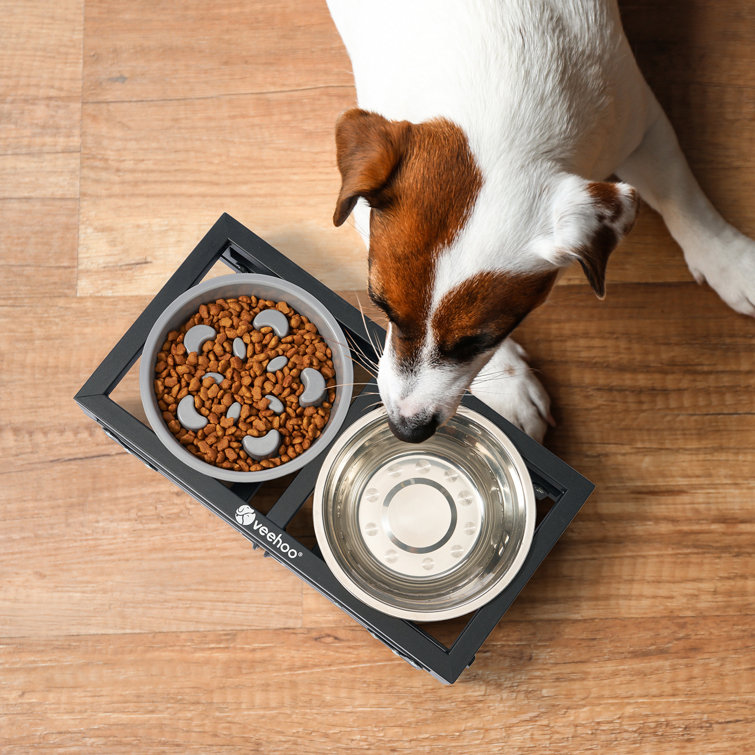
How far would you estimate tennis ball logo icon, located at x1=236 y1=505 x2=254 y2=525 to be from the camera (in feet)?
3.98

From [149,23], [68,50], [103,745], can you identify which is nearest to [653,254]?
[149,23]

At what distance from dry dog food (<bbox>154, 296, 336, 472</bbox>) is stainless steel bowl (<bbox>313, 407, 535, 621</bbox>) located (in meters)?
0.09

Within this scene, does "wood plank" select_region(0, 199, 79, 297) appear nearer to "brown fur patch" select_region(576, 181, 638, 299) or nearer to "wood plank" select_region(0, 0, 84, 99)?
"wood plank" select_region(0, 0, 84, 99)

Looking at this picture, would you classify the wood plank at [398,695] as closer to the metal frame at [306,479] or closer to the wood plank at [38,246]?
the metal frame at [306,479]

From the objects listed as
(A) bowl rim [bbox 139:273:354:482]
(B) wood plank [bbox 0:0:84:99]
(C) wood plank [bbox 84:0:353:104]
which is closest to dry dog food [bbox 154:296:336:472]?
(A) bowl rim [bbox 139:273:354:482]

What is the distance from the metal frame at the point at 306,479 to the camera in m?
1.18

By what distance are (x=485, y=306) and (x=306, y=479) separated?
A: 0.47m

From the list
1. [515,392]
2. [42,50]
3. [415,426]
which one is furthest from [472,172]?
[42,50]

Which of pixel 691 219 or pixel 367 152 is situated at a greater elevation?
pixel 367 152

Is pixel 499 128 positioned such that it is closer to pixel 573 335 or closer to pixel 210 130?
pixel 573 335

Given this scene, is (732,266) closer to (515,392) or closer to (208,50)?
(515,392)

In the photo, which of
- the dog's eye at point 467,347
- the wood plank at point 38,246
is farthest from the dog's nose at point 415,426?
the wood plank at point 38,246

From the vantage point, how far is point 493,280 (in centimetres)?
91

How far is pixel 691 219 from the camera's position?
1.34 metres
